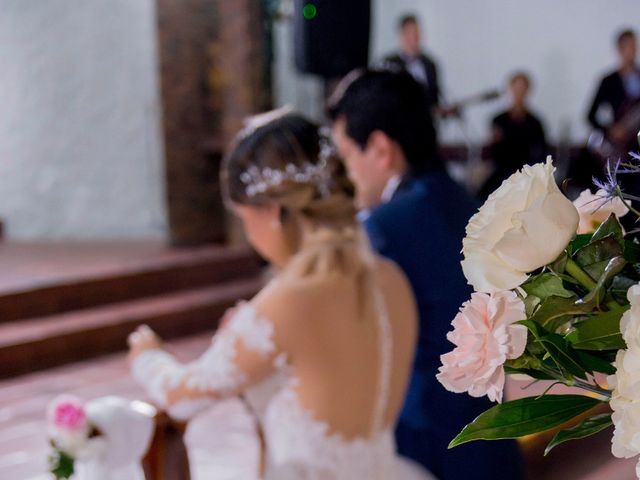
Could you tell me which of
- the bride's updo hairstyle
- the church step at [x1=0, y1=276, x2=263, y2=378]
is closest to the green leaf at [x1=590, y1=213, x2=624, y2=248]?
the bride's updo hairstyle

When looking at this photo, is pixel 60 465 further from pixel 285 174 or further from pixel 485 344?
pixel 485 344

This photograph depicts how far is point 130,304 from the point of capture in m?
6.22

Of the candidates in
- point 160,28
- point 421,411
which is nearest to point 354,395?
point 421,411

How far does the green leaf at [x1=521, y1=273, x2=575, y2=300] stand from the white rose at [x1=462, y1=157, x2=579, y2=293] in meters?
0.01

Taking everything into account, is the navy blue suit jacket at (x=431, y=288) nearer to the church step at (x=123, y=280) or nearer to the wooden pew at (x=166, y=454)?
the wooden pew at (x=166, y=454)

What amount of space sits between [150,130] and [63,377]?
11.0 feet

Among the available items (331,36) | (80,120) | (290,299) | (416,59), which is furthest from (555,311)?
(80,120)

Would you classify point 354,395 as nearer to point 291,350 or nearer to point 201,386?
point 291,350

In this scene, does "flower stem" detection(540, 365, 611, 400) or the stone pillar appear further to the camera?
the stone pillar

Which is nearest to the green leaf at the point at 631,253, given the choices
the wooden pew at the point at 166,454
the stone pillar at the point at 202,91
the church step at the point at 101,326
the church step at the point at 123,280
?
the wooden pew at the point at 166,454

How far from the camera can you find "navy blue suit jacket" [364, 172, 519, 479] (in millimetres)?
1678

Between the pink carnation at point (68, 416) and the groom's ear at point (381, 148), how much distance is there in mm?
809

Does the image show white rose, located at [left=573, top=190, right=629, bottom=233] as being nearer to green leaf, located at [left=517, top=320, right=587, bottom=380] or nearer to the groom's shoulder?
green leaf, located at [left=517, top=320, right=587, bottom=380]

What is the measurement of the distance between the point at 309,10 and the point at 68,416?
4.09 feet
